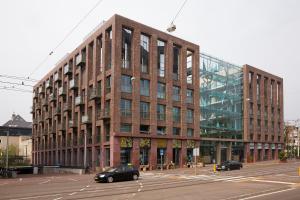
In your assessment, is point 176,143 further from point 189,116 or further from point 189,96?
point 189,96

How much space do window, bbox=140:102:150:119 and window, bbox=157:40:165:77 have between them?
5.56 metres

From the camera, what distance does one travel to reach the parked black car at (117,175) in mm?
30312

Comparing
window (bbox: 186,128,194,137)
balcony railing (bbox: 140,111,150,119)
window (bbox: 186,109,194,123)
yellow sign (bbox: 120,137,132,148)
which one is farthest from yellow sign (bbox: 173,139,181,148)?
yellow sign (bbox: 120,137,132,148)

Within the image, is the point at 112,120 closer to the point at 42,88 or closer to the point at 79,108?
the point at 79,108

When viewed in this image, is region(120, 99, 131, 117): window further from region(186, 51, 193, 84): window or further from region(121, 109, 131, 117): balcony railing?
region(186, 51, 193, 84): window

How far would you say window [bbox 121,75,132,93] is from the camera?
1988 inches

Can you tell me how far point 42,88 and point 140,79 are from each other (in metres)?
42.0

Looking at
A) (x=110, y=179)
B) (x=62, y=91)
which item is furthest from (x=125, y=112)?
(x=62, y=91)

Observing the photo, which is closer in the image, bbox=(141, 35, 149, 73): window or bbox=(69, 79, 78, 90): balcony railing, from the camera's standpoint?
bbox=(141, 35, 149, 73): window

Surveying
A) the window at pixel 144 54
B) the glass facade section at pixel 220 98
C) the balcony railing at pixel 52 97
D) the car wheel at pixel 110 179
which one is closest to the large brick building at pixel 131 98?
the window at pixel 144 54

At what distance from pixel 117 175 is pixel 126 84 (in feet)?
70.9

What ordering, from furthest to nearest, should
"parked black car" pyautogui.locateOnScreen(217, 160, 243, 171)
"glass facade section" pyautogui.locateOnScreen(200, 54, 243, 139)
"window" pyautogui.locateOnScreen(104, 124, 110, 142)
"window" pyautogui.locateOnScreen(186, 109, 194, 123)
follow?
"glass facade section" pyautogui.locateOnScreen(200, 54, 243, 139), "window" pyautogui.locateOnScreen(186, 109, 194, 123), "window" pyautogui.locateOnScreen(104, 124, 110, 142), "parked black car" pyautogui.locateOnScreen(217, 160, 243, 171)

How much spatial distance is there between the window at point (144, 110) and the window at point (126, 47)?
591 cm

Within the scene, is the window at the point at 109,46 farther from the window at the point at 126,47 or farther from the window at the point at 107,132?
the window at the point at 107,132
